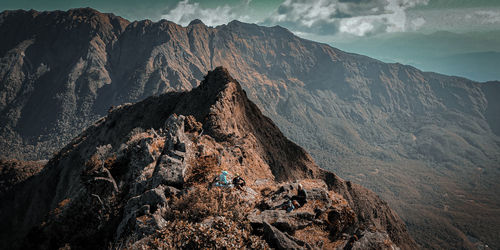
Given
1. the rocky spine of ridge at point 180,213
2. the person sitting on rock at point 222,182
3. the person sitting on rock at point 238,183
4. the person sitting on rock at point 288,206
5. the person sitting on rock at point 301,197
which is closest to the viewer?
the rocky spine of ridge at point 180,213

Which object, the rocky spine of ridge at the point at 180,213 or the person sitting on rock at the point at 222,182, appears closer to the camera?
the rocky spine of ridge at the point at 180,213

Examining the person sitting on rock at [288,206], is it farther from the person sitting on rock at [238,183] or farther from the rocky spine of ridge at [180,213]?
the person sitting on rock at [238,183]

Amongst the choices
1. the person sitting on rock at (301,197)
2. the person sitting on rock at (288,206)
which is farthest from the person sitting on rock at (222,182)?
the person sitting on rock at (301,197)

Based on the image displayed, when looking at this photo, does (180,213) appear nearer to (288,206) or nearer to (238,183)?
(238,183)

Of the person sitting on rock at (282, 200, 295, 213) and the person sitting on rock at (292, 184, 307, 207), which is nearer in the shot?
the person sitting on rock at (282, 200, 295, 213)

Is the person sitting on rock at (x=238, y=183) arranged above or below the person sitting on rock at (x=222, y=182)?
below

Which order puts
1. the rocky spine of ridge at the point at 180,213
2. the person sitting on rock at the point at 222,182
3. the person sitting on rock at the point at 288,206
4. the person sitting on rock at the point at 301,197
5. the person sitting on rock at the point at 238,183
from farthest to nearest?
1. the person sitting on rock at the point at 301,197
2. the person sitting on rock at the point at 238,183
3. the person sitting on rock at the point at 222,182
4. the person sitting on rock at the point at 288,206
5. the rocky spine of ridge at the point at 180,213

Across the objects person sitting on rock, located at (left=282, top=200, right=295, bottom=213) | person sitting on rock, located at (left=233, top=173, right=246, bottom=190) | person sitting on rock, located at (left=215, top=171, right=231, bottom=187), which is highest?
person sitting on rock, located at (left=215, top=171, right=231, bottom=187)

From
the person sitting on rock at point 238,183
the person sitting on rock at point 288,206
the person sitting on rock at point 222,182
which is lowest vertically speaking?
the person sitting on rock at point 288,206

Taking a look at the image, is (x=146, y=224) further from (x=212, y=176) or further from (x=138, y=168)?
(x=138, y=168)

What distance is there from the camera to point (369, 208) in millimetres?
62812

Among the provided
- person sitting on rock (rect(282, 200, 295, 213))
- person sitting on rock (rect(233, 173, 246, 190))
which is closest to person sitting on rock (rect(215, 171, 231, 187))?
person sitting on rock (rect(233, 173, 246, 190))

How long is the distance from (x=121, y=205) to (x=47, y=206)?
6561cm

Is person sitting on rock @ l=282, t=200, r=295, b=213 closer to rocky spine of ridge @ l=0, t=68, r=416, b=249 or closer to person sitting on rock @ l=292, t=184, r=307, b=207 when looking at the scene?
rocky spine of ridge @ l=0, t=68, r=416, b=249
